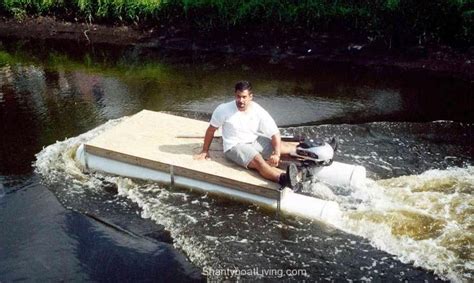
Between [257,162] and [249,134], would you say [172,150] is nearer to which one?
[249,134]

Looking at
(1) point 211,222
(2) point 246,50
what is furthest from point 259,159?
(2) point 246,50

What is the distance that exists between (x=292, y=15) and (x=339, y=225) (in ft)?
36.6

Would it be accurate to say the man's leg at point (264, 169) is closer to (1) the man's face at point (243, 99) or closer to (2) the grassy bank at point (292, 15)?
(1) the man's face at point (243, 99)

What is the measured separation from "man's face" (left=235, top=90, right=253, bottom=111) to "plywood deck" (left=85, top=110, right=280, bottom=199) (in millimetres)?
893

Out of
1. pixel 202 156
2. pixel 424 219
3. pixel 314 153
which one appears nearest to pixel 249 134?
pixel 202 156

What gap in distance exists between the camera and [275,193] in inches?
269

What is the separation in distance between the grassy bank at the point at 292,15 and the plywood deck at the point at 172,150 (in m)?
8.54

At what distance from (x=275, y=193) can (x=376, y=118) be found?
4.50m

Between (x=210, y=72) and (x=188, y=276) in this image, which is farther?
(x=210, y=72)

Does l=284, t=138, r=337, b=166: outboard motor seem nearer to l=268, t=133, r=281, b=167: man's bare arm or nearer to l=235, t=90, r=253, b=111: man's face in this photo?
l=268, t=133, r=281, b=167: man's bare arm

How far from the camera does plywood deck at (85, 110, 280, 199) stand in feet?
23.5

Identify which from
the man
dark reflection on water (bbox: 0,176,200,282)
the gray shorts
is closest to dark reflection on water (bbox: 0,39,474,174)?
dark reflection on water (bbox: 0,176,200,282)

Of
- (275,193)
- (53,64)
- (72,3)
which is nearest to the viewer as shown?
(275,193)

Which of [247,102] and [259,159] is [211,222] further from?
[247,102]
